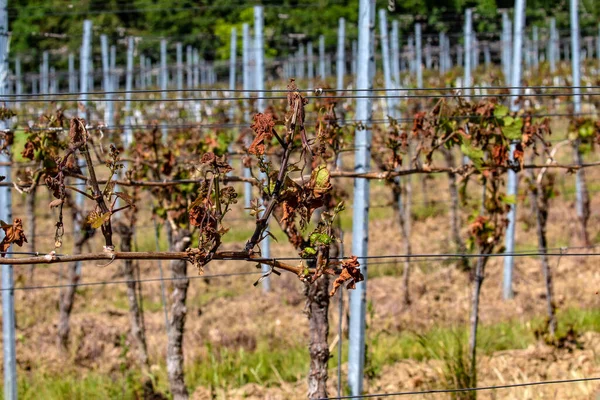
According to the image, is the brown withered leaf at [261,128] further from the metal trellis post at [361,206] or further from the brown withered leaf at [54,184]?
the metal trellis post at [361,206]

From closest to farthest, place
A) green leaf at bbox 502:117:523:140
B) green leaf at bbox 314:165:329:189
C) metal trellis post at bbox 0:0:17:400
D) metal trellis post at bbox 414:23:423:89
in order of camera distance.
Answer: green leaf at bbox 314:165:329:189 → green leaf at bbox 502:117:523:140 → metal trellis post at bbox 0:0:17:400 → metal trellis post at bbox 414:23:423:89

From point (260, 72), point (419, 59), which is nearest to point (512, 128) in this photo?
point (260, 72)

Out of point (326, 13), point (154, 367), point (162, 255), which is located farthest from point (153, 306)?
point (326, 13)

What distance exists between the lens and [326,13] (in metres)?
39.8

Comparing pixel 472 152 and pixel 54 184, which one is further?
pixel 472 152

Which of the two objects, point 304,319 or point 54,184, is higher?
point 54,184

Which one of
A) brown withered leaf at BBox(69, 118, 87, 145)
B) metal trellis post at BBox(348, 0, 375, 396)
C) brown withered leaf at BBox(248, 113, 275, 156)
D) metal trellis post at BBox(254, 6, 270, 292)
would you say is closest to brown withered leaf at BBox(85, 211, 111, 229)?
brown withered leaf at BBox(69, 118, 87, 145)

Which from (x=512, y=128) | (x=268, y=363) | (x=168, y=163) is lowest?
(x=268, y=363)

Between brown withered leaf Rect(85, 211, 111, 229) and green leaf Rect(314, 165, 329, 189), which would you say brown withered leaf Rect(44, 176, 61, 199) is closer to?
brown withered leaf Rect(85, 211, 111, 229)

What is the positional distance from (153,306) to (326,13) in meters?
32.4

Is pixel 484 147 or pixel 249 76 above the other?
pixel 249 76

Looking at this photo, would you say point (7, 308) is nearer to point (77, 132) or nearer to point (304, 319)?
point (77, 132)

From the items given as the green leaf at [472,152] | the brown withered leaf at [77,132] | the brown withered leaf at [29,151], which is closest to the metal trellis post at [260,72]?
the brown withered leaf at [29,151]

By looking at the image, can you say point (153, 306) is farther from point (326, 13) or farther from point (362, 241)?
Answer: point (326, 13)
